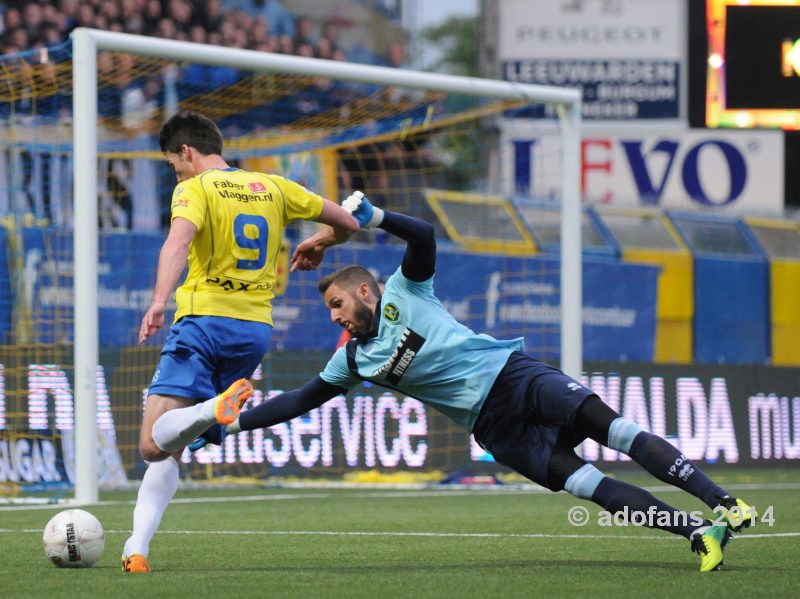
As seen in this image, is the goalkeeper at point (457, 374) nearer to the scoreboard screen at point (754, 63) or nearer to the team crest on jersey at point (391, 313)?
the team crest on jersey at point (391, 313)

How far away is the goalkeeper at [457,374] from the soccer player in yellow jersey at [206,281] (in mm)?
207

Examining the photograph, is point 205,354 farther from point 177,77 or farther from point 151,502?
point 177,77

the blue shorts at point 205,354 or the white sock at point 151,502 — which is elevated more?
the blue shorts at point 205,354

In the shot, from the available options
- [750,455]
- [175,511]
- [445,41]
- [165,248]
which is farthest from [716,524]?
[445,41]

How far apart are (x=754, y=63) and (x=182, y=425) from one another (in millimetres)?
5875

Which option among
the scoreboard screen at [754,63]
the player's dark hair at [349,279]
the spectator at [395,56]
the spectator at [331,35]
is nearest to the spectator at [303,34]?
the spectator at [331,35]

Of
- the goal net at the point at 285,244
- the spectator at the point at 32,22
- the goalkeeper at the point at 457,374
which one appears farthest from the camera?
the spectator at the point at 32,22

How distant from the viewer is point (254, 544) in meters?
7.61

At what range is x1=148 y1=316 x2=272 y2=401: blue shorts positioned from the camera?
20.8 ft

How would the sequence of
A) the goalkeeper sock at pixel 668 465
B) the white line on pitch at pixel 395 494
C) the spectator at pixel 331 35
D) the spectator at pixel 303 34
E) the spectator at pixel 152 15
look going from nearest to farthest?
the goalkeeper sock at pixel 668 465
the white line on pitch at pixel 395 494
the spectator at pixel 152 15
the spectator at pixel 303 34
the spectator at pixel 331 35

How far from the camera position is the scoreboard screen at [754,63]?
10.4 meters

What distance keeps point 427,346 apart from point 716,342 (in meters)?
12.7

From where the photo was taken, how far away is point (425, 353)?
6379mm

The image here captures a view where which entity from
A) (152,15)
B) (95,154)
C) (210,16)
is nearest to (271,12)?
(210,16)
